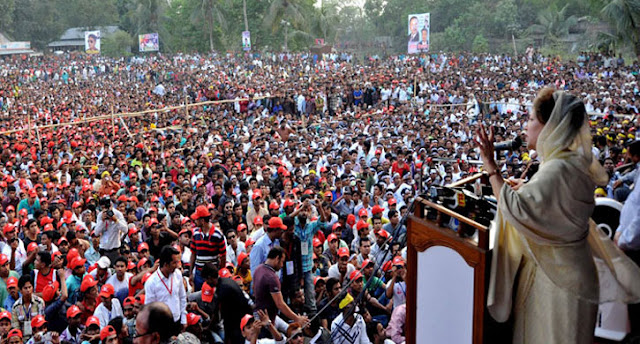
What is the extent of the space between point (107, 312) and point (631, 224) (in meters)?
4.22

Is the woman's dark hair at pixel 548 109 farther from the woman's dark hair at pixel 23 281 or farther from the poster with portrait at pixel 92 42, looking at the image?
the poster with portrait at pixel 92 42

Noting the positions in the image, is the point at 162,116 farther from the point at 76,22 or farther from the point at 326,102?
the point at 76,22

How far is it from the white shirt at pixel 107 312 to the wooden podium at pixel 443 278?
3426 mm

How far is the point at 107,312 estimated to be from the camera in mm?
5430

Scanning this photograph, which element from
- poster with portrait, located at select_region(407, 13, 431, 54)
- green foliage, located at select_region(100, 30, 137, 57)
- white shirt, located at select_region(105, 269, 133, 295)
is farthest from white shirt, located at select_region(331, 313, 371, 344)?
green foliage, located at select_region(100, 30, 137, 57)

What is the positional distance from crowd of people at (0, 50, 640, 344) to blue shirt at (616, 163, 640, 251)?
1.58 ft

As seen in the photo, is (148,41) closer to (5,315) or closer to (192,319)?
(5,315)

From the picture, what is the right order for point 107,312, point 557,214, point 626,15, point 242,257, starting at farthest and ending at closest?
1. point 626,15
2. point 242,257
3. point 107,312
4. point 557,214

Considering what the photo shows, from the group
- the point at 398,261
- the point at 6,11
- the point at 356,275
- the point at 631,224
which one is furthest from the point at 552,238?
the point at 6,11

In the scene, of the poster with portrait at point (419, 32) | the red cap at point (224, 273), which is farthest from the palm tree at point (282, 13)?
the red cap at point (224, 273)

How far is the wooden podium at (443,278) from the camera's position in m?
2.44

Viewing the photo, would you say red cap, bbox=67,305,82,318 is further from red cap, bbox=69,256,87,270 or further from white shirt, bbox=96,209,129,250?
white shirt, bbox=96,209,129,250

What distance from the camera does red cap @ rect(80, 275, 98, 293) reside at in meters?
5.66

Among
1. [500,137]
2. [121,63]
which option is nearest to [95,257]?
[500,137]
